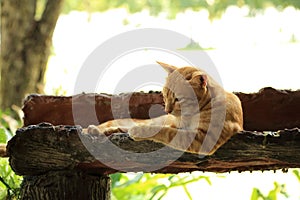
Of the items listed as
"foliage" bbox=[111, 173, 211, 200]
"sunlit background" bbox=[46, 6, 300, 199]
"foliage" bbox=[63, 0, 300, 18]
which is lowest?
"foliage" bbox=[111, 173, 211, 200]

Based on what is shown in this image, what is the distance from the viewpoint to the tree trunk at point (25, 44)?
1.83 meters

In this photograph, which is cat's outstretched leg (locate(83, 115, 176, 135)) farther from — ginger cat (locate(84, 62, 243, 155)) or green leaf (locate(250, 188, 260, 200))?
green leaf (locate(250, 188, 260, 200))

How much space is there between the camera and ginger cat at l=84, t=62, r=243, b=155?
757 millimetres

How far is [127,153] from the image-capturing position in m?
0.77

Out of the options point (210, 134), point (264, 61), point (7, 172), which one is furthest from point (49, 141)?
point (264, 61)

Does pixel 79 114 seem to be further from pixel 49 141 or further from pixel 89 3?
pixel 89 3

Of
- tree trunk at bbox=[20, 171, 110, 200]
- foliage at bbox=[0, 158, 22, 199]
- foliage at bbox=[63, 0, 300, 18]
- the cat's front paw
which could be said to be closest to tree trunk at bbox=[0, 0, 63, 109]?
foliage at bbox=[63, 0, 300, 18]

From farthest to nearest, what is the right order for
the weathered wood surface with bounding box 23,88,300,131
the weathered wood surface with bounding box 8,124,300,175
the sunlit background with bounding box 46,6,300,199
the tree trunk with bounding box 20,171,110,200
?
the sunlit background with bounding box 46,6,300,199 → the weathered wood surface with bounding box 23,88,300,131 → the tree trunk with bounding box 20,171,110,200 → the weathered wood surface with bounding box 8,124,300,175

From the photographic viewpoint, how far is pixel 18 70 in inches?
72.2

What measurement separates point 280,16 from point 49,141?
3.34 ft

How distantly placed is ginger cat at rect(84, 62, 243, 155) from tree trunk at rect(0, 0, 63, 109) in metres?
1.02

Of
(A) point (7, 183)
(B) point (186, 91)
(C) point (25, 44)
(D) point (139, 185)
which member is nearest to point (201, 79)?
(B) point (186, 91)

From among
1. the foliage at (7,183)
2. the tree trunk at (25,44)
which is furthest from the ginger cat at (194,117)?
the tree trunk at (25,44)

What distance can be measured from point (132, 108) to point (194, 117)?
0.30 m
